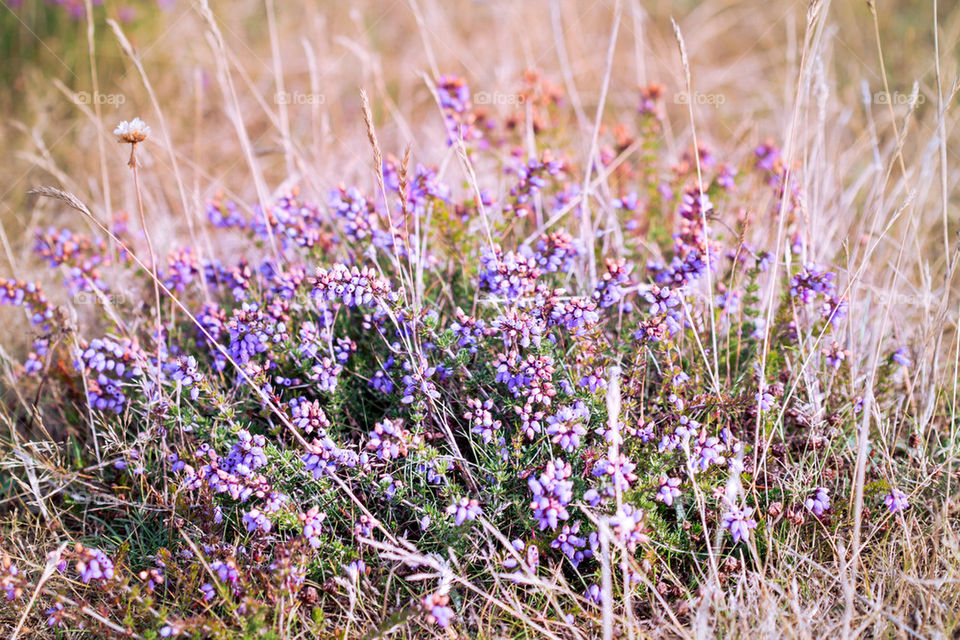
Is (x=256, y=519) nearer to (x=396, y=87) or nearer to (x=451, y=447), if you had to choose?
(x=451, y=447)

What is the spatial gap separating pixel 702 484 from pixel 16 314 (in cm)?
427

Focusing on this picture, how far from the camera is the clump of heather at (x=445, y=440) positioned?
240 centimetres

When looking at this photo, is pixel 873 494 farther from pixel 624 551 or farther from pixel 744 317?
pixel 624 551

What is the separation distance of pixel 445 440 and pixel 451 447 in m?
0.21

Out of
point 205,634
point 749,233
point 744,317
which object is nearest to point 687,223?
point 744,317

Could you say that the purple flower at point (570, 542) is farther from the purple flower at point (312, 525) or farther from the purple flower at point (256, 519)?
the purple flower at point (256, 519)

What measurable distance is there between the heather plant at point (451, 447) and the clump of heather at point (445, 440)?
2cm

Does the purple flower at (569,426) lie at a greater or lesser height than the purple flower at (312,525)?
greater

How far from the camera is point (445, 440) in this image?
9.57ft

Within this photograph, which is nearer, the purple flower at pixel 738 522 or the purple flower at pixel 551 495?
the purple flower at pixel 551 495

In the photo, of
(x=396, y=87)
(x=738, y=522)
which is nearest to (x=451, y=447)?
(x=738, y=522)

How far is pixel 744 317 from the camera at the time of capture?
131 inches

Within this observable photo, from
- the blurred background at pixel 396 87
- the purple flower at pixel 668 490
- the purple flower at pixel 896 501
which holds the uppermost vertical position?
the blurred background at pixel 396 87

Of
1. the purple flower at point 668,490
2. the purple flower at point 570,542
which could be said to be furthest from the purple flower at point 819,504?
the purple flower at point 570,542
